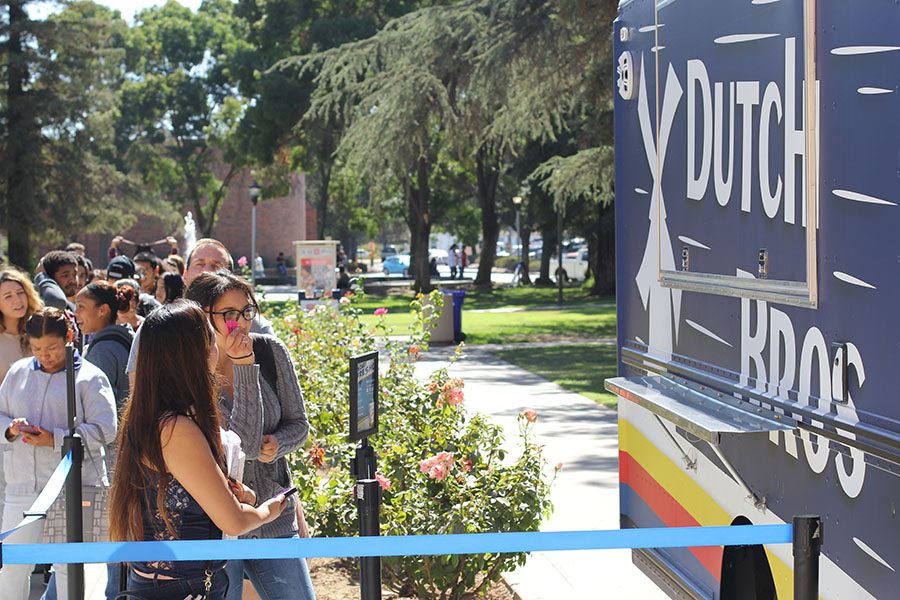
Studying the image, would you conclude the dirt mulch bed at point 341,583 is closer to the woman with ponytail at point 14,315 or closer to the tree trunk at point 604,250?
the woman with ponytail at point 14,315

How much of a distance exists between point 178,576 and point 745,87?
251 cm

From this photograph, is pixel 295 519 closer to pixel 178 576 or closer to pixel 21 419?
pixel 178 576

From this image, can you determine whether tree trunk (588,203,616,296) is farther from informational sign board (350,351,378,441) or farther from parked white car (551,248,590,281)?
informational sign board (350,351,378,441)

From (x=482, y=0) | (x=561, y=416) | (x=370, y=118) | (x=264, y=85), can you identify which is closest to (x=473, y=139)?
(x=370, y=118)

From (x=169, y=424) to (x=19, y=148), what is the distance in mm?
39315

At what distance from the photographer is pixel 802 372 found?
360cm

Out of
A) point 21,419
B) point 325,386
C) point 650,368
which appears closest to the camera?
point 650,368

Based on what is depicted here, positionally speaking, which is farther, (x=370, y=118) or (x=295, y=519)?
(x=370, y=118)

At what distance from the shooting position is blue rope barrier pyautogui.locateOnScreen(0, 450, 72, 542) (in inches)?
151

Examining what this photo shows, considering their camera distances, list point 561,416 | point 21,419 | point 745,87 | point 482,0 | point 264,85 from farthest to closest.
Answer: point 264,85, point 482,0, point 561,416, point 21,419, point 745,87

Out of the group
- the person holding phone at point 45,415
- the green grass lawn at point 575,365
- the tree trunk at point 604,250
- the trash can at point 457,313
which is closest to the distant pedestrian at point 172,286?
the person holding phone at point 45,415

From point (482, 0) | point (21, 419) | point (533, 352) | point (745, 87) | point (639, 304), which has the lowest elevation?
point (533, 352)

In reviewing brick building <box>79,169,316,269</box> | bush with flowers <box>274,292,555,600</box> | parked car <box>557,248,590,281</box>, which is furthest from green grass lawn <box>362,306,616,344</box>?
brick building <box>79,169,316,269</box>

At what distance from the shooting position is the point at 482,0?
20.9m
